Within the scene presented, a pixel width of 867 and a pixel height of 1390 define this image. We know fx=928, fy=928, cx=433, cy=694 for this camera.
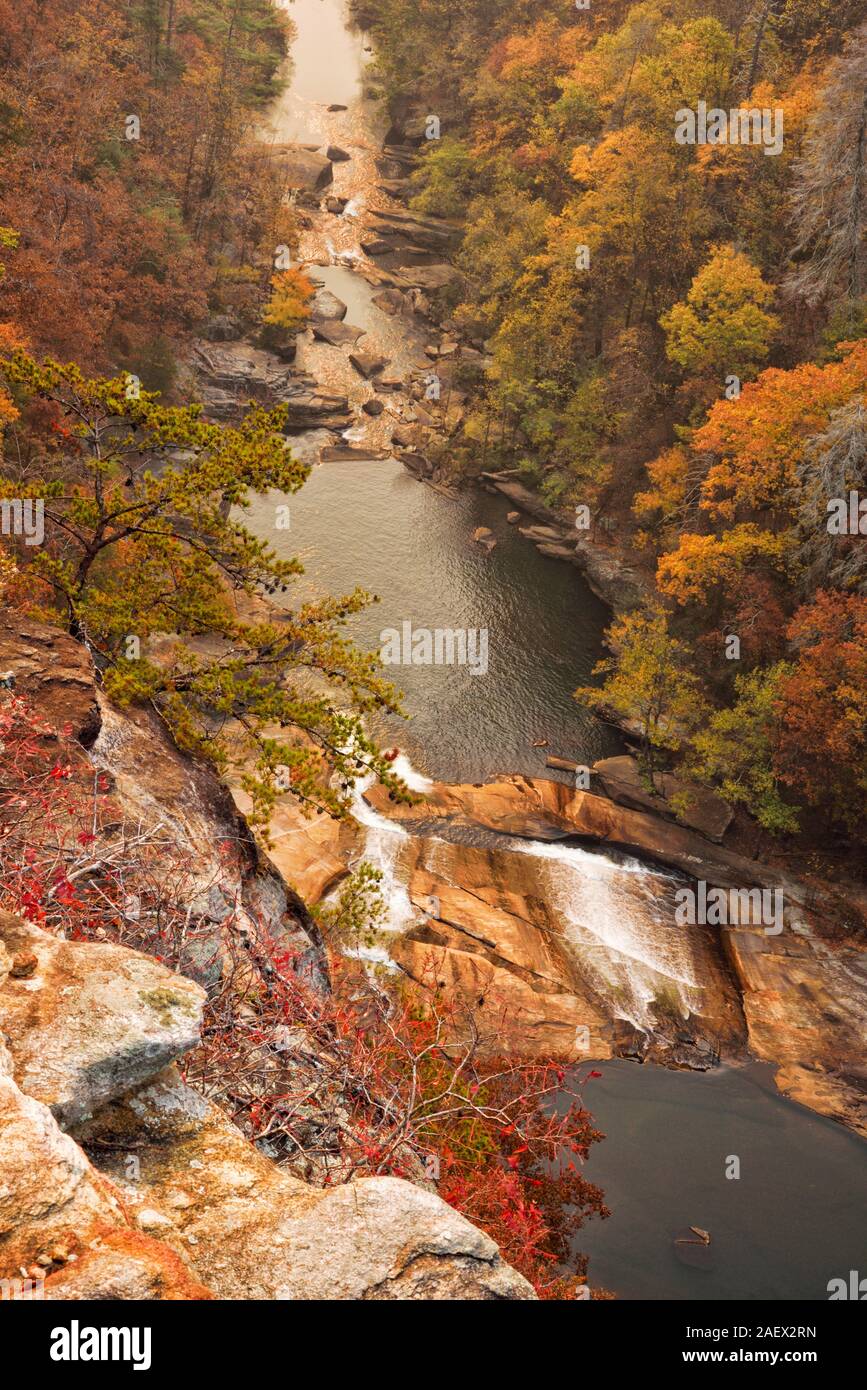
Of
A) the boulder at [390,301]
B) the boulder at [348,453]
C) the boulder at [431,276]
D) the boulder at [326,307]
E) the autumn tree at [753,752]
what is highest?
the boulder at [431,276]

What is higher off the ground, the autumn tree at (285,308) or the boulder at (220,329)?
the autumn tree at (285,308)

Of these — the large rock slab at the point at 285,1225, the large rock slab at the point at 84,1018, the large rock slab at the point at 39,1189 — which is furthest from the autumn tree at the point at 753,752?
the large rock slab at the point at 39,1189

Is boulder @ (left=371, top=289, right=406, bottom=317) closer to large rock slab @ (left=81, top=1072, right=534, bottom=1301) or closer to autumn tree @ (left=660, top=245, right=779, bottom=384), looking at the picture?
autumn tree @ (left=660, top=245, right=779, bottom=384)

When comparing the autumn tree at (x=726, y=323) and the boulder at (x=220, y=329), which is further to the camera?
the boulder at (x=220, y=329)

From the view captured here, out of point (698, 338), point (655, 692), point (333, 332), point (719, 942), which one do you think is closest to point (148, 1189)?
point (719, 942)
